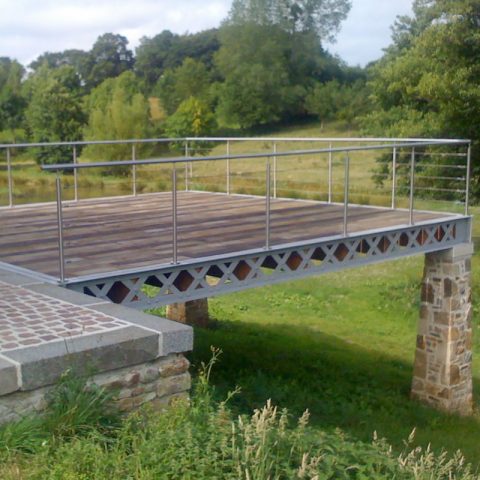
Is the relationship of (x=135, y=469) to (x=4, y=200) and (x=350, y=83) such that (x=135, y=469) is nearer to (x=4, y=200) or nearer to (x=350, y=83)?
(x=4, y=200)

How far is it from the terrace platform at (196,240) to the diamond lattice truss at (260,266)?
12 mm

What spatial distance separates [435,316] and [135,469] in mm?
8685

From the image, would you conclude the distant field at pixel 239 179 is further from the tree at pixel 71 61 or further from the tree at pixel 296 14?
the tree at pixel 71 61

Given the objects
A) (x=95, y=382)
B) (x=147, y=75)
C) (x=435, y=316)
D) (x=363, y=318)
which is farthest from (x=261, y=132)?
(x=95, y=382)

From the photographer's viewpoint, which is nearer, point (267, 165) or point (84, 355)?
point (84, 355)

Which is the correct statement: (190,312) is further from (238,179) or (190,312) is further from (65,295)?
(238,179)

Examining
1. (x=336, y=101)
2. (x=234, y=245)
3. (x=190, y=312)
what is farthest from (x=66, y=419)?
(x=336, y=101)

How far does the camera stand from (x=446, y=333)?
1173 cm

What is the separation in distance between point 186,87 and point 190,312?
1939 inches

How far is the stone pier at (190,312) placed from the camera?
15.3 metres

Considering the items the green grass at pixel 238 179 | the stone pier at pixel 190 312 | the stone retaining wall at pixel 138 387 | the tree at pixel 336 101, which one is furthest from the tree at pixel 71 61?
the stone retaining wall at pixel 138 387

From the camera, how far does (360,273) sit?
20953 millimetres

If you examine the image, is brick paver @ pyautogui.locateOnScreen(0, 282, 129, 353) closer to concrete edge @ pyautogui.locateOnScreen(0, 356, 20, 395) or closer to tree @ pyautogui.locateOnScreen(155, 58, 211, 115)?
concrete edge @ pyautogui.locateOnScreen(0, 356, 20, 395)

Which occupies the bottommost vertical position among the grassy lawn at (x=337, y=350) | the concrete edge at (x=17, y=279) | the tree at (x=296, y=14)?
the grassy lawn at (x=337, y=350)
